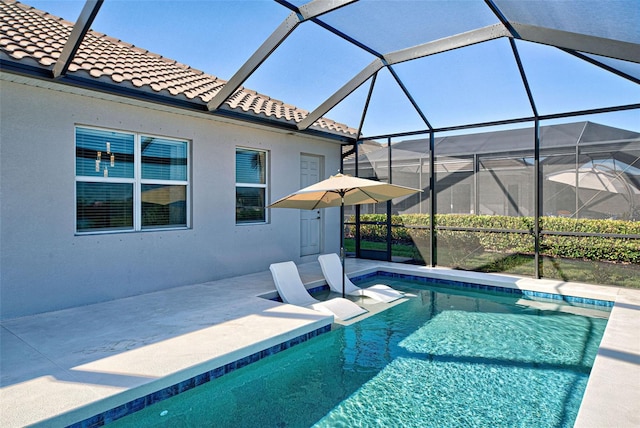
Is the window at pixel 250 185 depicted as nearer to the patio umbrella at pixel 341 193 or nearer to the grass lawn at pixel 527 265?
the patio umbrella at pixel 341 193

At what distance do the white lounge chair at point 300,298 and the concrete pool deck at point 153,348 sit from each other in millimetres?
342

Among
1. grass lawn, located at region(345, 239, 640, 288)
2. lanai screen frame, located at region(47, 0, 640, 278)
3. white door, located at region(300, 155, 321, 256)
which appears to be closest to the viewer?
lanai screen frame, located at region(47, 0, 640, 278)

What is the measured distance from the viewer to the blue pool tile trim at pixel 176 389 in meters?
3.54

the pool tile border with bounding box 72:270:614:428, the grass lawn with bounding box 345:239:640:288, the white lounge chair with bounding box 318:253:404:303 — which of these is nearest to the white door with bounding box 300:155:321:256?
the grass lawn with bounding box 345:239:640:288

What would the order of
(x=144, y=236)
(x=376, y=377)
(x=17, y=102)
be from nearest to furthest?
(x=376, y=377)
(x=17, y=102)
(x=144, y=236)

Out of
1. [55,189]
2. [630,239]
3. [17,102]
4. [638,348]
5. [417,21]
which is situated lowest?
[638,348]

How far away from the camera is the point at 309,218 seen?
11.7 meters

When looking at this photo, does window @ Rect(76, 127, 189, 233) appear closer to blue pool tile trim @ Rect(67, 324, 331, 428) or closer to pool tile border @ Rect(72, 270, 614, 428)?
pool tile border @ Rect(72, 270, 614, 428)

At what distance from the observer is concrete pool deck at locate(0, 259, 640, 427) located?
3504mm

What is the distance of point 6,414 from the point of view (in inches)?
127

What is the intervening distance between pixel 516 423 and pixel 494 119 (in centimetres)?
775

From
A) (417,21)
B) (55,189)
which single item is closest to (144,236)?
(55,189)

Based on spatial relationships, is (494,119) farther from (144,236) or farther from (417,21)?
(144,236)

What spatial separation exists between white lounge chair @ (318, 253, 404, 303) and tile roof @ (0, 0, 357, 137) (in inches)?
142
